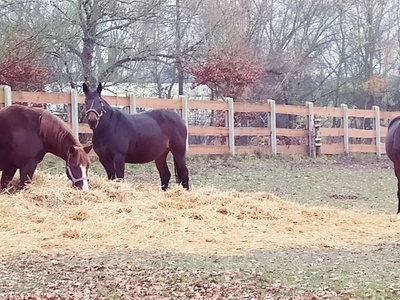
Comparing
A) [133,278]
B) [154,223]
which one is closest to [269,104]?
[154,223]

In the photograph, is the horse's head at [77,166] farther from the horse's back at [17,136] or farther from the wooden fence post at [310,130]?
the wooden fence post at [310,130]

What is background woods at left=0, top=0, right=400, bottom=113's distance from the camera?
12633 millimetres

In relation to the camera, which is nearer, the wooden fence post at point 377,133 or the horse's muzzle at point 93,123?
the horse's muzzle at point 93,123

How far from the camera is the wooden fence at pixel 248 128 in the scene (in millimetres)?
11492

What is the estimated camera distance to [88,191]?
260 inches

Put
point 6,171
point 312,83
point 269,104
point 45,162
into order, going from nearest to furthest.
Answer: point 6,171 → point 45,162 → point 269,104 → point 312,83

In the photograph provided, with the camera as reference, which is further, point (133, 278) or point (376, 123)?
point (376, 123)

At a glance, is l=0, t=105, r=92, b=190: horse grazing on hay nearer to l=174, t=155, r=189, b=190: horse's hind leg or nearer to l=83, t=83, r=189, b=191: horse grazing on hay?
l=83, t=83, r=189, b=191: horse grazing on hay

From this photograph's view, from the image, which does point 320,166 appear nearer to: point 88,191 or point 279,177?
point 279,177

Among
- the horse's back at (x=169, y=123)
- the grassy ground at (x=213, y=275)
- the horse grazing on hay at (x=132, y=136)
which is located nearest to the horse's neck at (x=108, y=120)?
the horse grazing on hay at (x=132, y=136)

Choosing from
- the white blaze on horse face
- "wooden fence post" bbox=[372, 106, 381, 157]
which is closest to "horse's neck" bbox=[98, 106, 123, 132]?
the white blaze on horse face

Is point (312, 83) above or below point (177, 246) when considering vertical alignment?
above

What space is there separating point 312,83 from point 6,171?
60.4 feet

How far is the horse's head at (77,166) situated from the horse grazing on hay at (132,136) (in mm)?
803
